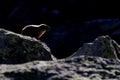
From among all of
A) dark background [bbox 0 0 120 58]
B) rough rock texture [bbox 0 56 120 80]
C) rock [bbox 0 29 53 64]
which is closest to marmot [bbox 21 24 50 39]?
rock [bbox 0 29 53 64]

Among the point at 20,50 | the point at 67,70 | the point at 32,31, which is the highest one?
the point at 32,31

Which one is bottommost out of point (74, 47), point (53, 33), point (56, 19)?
point (74, 47)

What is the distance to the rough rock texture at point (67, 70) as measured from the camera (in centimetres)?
521

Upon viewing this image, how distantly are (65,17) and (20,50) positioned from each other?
23758 mm

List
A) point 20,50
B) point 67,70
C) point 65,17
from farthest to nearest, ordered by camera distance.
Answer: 1. point 65,17
2. point 20,50
3. point 67,70

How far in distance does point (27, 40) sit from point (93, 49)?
1.20 metres

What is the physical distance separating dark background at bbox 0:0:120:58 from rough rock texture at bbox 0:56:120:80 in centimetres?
2197

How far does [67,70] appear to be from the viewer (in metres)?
5.33

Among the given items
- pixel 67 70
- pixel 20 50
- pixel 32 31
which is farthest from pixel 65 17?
pixel 67 70

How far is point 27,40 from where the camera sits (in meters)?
8.39

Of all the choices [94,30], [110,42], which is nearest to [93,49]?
[110,42]

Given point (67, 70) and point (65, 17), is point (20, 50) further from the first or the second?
point (65, 17)

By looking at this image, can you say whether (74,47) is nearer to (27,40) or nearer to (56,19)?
(56,19)

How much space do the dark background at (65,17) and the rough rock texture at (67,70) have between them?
22.0m
